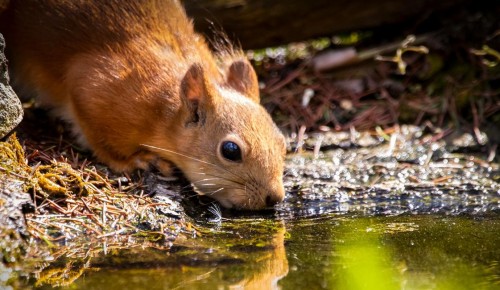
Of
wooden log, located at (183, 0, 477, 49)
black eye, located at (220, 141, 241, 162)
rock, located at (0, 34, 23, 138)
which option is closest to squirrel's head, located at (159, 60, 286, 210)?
black eye, located at (220, 141, 241, 162)

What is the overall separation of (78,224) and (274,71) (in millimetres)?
3373

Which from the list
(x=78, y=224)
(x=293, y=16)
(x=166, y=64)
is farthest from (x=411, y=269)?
(x=293, y=16)

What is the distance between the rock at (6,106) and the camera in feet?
14.8

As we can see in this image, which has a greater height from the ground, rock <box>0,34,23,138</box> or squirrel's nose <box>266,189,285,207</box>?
rock <box>0,34,23,138</box>

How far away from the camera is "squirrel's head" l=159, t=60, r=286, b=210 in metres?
4.72

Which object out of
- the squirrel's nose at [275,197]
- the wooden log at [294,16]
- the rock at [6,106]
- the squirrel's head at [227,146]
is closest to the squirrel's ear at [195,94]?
the squirrel's head at [227,146]

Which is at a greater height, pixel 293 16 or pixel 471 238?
pixel 293 16

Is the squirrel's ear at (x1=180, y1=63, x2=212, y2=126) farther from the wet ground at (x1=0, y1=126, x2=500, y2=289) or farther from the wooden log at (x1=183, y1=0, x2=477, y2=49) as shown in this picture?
the wooden log at (x1=183, y1=0, x2=477, y2=49)

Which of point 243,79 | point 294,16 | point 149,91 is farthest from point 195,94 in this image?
point 294,16

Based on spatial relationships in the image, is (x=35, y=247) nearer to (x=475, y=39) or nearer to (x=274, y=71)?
(x=274, y=71)

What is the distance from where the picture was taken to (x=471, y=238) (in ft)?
14.2

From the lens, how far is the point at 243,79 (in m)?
5.29

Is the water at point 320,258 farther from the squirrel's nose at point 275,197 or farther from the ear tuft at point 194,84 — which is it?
the ear tuft at point 194,84

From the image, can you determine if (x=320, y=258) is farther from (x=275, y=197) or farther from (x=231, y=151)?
(x=231, y=151)
